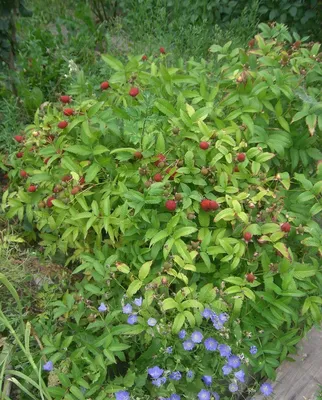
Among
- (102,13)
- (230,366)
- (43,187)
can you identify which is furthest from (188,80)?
(102,13)

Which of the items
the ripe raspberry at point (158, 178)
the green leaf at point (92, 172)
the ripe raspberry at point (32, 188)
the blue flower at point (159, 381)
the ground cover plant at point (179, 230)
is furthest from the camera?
the ripe raspberry at point (32, 188)

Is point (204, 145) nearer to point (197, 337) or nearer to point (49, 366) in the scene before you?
point (197, 337)

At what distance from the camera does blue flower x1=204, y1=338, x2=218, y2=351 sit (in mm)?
1967

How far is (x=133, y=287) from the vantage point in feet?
6.81

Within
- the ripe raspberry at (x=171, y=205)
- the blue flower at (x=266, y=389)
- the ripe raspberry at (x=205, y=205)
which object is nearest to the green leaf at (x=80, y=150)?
the ripe raspberry at (x=171, y=205)

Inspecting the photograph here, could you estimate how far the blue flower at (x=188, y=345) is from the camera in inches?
76.9

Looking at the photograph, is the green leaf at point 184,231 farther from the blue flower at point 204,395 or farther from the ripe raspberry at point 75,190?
the blue flower at point 204,395

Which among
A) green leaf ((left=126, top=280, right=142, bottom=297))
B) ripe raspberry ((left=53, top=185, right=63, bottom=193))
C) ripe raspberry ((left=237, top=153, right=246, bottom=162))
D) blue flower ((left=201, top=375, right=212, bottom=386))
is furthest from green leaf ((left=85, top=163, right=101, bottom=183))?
blue flower ((left=201, top=375, right=212, bottom=386))

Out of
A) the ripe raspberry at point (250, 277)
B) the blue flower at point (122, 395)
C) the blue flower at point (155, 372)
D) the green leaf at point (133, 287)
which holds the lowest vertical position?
the blue flower at point (122, 395)

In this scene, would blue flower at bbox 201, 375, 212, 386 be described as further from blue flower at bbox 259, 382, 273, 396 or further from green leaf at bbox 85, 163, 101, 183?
green leaf at bbox 85, 163, 101, 183

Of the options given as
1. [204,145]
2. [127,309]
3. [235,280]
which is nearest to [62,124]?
[204,145]

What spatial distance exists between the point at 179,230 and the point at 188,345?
0.43 metres

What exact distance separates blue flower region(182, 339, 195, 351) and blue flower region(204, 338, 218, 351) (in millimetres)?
51

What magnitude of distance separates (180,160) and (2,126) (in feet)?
5.19
